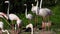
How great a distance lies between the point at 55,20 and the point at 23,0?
2797 millimetres

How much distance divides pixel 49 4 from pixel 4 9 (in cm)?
251

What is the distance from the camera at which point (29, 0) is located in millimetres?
12945

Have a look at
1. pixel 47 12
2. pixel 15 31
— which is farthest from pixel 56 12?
pixel 15 31

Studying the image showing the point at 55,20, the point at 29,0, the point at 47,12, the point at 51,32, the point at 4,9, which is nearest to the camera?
the point at 51,32

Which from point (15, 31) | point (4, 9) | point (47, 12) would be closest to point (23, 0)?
point (4, 9)

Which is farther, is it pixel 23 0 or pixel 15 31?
pixel 23 0

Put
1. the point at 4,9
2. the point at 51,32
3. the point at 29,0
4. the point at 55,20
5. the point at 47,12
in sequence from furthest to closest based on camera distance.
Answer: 1. the point at 29,0
2. the point at 4,9
3. the point at 55,20
4. the point at 47,12
5. the point at 51,32

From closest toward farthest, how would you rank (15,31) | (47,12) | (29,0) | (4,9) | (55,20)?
1. (15,31)
2. (47,12)
3. (55,20)
4. (4,9)
5. (29,0)

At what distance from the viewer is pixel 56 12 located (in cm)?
1208

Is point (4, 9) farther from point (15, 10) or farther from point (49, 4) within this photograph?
point (49, 4)

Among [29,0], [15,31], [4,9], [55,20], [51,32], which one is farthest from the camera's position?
[29,0]

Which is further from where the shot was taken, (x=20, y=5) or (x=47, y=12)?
(x=20, y=5)

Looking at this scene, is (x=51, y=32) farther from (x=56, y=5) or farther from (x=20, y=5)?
(x=56, y=5)

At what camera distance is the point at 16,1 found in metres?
12.3
